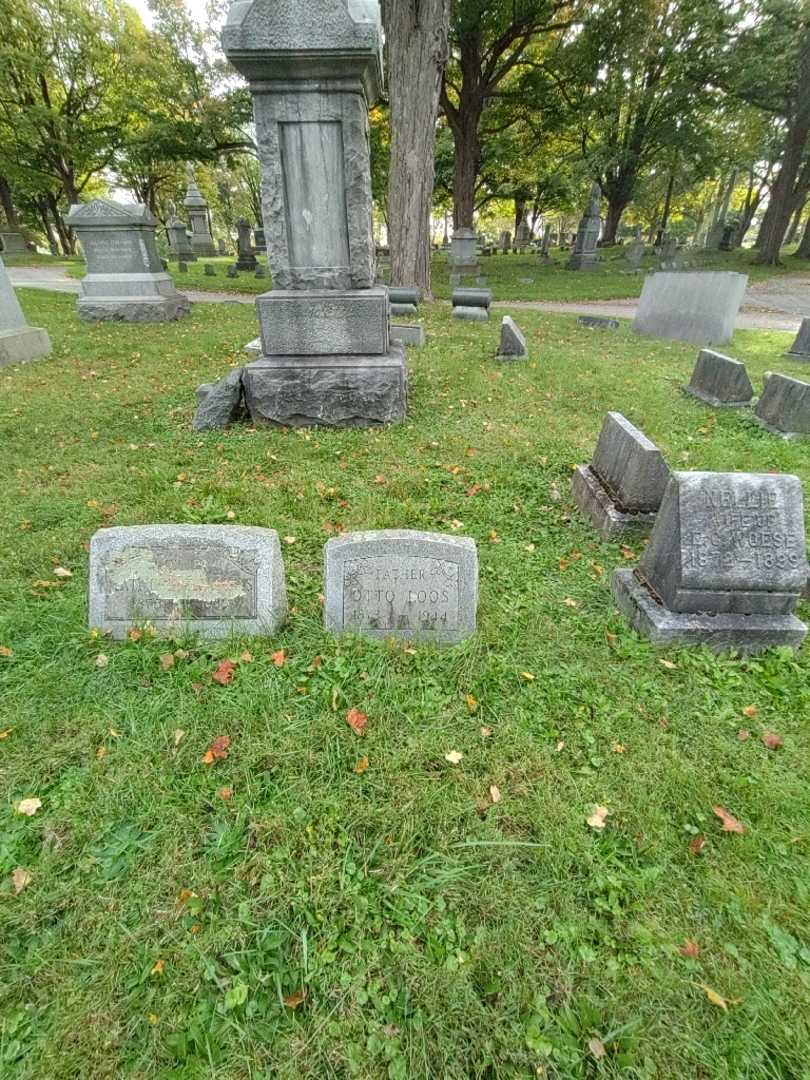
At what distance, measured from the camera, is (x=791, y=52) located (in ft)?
56.2

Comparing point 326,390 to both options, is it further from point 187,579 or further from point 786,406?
point 786,406

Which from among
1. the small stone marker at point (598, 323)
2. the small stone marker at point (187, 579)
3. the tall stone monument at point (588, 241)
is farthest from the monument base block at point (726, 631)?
the tall stone monument at point (588, 241)

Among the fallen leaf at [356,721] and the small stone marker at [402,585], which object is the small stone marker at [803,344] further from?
the fallen leaf at [356,721]

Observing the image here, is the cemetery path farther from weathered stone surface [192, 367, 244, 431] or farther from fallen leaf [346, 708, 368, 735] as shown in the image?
fallen leaf [346, 708, 368, 735]

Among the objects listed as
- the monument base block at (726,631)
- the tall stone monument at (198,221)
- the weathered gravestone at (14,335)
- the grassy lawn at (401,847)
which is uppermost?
the tall stone monument at (198,221)

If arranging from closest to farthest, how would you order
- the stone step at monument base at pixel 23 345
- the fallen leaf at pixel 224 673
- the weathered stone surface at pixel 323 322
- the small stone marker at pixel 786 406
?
the fallen leaf at pixel 224 673 < the weathered stone surface at pixel 323 322 < the small stone marker at pixel 786 406 < the stone step at monument base at pixel 23 345

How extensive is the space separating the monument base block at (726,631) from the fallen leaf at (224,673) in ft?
6.84

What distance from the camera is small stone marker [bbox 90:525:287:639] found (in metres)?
2.42

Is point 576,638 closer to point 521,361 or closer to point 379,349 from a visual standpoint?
point 379,349

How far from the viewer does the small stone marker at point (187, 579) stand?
7.94 ft

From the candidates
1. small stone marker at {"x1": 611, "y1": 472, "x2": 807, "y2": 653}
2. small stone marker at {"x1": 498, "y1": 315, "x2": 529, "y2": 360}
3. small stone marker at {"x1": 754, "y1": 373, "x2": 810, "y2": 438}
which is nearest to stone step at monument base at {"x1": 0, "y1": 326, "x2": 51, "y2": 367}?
small stone marker at {"x1": 498, "y1": 315, "x2": 529, "y2": 360}

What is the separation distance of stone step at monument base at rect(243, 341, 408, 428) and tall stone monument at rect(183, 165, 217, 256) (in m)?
28.6

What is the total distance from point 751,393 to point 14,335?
9.65m

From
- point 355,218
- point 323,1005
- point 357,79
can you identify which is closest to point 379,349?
point 355,218
